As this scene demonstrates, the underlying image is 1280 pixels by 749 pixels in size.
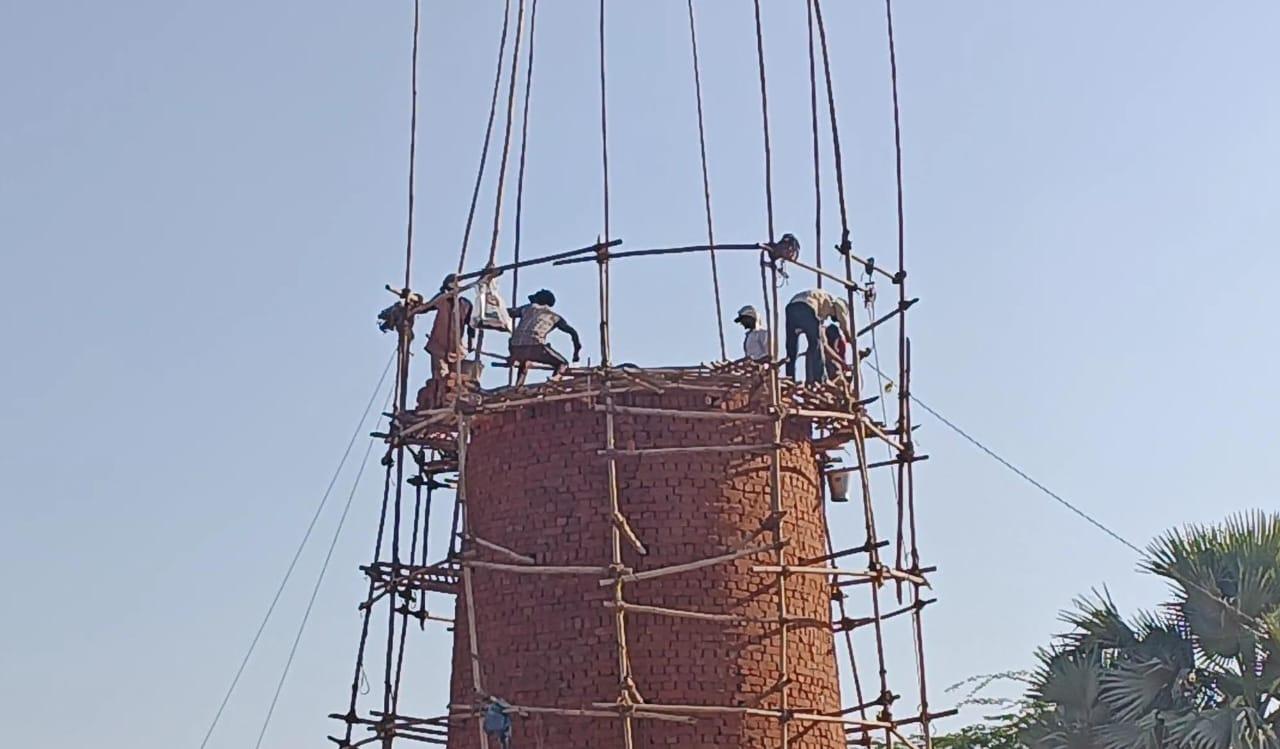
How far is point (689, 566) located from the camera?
14.6 metres

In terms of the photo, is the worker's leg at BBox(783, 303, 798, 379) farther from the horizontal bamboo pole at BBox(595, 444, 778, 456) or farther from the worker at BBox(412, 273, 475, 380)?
the worker at BBox(412, 273, 475, 380)

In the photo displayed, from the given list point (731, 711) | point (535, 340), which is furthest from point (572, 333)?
point (731, 711)

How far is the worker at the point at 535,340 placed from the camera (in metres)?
15.8

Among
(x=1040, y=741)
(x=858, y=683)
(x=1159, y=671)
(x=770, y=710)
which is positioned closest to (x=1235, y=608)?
(x=1159, y=671)

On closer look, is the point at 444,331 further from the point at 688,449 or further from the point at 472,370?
the point at 688,449

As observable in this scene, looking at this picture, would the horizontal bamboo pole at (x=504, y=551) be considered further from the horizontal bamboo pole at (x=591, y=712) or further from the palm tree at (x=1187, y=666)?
the palm tree at (x=1187, y=666)

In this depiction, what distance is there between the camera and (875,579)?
1534 centimetres

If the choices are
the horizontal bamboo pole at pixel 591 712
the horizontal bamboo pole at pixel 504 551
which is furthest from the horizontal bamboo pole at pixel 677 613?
the horizontal bamboo pole at pixel 504 551

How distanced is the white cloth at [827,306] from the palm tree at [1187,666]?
3.82 m

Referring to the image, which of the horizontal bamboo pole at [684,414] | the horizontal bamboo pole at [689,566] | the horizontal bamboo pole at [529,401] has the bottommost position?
the horizontal bamboo pole at [689,566]

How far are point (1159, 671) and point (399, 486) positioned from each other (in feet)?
21.8

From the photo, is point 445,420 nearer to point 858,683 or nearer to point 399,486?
point 399,486

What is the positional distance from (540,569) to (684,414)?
154 centimetres

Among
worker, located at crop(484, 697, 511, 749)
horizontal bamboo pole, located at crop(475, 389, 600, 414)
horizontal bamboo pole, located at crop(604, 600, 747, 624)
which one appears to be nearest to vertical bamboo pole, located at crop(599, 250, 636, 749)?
horizontal bamboo pole, located at crop(604, 600, 747, 624)
